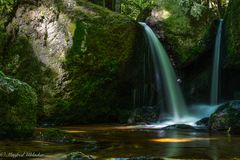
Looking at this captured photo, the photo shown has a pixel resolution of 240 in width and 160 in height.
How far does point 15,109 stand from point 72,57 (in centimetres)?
527

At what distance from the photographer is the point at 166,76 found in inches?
553

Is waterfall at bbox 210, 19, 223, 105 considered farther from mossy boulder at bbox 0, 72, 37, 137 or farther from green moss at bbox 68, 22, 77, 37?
mossy boulder at bbox 0, 72, 37, 137

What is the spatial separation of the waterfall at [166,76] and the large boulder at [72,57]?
0.88 meters

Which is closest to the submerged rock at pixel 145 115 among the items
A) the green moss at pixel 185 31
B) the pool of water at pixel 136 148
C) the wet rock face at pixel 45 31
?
the green moss at pixel 185 31

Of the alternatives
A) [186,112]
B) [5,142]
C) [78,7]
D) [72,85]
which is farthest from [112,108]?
[5,142]

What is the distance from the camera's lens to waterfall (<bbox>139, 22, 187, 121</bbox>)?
13754mm

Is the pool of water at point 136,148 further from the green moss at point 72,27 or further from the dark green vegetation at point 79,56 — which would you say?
the green moss at point 72,27

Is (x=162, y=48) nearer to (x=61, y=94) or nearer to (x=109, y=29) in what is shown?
(x=109, y=29)

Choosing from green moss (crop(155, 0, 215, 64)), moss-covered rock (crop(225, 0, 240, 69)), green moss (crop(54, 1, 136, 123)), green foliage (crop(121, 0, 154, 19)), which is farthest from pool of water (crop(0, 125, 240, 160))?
green foliage (crop(121, 0, 154, 19))

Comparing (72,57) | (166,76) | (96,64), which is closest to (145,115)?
(166,76)

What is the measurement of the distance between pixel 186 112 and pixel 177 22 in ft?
11.1

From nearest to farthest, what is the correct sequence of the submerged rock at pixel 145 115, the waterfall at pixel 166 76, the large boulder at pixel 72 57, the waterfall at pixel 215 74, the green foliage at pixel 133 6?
the large boulder at pixel 72 57 → the submerged rock at pixel 145 115 → the waterfall at pixel 166 76 → the waterfall at pixel 215 74 → the green foliage at pixel 133 6

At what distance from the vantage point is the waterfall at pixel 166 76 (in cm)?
1375

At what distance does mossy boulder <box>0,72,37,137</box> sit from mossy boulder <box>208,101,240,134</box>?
175 inches
